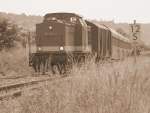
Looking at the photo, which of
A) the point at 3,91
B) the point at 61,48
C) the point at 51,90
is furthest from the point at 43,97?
the point at 61,48

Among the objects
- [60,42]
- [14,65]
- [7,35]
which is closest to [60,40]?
[60,42]

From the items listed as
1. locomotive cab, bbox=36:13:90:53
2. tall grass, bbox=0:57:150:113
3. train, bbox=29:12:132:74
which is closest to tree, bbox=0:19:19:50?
train, bbox=29:12:132:74

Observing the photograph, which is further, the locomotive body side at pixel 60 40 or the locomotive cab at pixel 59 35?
the locomotive cab at pixel 59 35

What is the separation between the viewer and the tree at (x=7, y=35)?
111ft

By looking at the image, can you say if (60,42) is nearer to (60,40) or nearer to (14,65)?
(60,40)

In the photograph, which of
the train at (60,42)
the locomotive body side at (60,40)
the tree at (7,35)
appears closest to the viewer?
the train at (60,42)

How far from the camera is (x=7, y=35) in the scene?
34.8 meters

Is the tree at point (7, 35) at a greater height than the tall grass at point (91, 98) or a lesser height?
greater

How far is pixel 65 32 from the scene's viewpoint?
21484 mm

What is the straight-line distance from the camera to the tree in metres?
33.7

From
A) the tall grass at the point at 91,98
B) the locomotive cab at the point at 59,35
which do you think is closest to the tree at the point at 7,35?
the locomotive cab at the point at 59,35

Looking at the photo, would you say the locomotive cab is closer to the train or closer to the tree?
the train

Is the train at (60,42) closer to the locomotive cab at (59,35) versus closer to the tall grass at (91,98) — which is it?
the locomotive cab at (59,35)

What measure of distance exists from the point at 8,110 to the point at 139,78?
3.25 m
